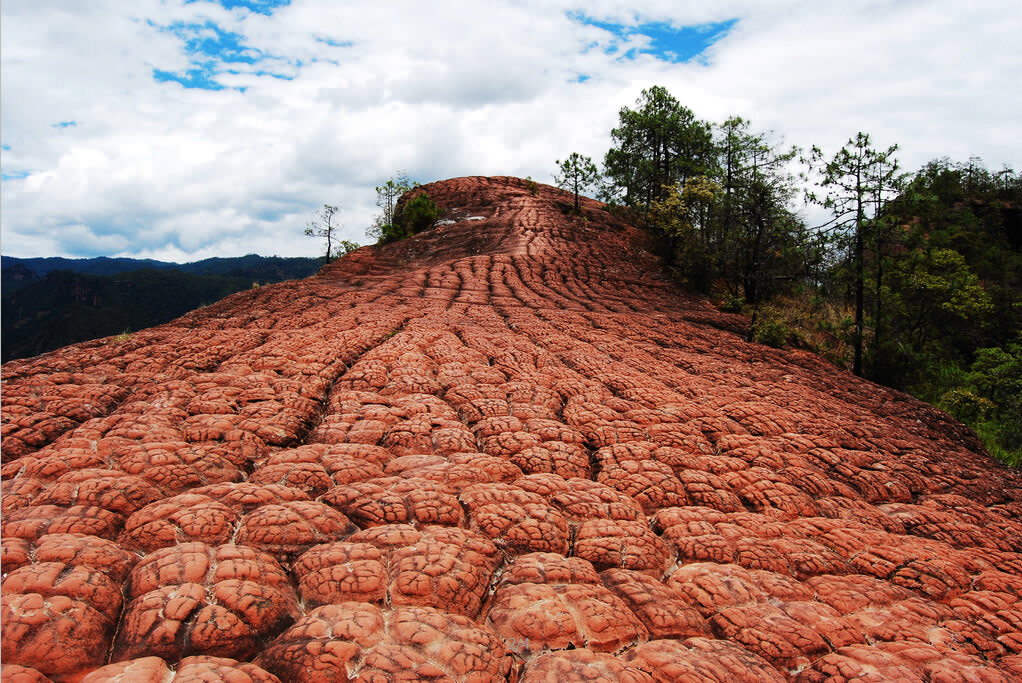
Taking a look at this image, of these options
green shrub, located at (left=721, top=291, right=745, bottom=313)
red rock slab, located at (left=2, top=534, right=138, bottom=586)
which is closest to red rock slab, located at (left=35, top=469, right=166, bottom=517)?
red rock slab, located at (left=2, top=534, right=138, bottom=586)

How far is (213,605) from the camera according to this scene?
2189 mm

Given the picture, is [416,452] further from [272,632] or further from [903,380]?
[903,380]

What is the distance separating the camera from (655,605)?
2.54 meters

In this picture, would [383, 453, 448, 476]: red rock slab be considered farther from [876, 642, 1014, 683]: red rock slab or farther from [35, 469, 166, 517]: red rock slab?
[876, 642, 1014, 683]: red rock slab

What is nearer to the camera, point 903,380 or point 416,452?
point 416,452

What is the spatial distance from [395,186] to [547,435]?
3447 cm

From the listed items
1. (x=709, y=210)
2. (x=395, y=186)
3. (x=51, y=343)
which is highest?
(x=395, y=186)

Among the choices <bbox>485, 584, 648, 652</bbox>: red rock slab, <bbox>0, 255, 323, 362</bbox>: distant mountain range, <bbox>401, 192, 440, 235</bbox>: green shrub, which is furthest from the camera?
<bbox>0, 255, 323, 362</bbox>: distant mountain range

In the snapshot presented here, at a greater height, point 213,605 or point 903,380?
point 213,605

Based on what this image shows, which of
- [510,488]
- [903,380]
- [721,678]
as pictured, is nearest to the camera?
[721,678]

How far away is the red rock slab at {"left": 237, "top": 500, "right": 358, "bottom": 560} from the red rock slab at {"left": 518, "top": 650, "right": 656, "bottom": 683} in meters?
1.31

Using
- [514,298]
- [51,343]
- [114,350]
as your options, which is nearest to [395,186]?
[514,298]

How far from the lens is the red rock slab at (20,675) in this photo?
178 cm

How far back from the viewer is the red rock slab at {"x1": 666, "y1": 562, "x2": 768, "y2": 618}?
264 cm
